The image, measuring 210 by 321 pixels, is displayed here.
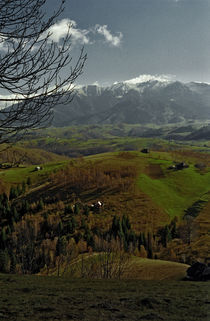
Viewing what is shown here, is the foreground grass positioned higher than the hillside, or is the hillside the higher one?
the foreground grass

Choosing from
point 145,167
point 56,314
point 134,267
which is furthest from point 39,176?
point 56,314

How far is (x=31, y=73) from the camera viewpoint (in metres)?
6.39

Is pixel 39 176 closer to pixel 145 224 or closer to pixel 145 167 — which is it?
pixel 145 167

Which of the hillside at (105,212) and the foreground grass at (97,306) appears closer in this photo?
the foreground grass at (97,306)

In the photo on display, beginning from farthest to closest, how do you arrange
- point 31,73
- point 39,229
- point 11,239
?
1. point 39,229
2. point 11,239
3. point 31,73

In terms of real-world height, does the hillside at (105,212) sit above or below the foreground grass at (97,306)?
below

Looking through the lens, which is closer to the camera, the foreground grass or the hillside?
the foreground grass

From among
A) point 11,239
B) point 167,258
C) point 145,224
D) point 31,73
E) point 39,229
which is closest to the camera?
point 31,73

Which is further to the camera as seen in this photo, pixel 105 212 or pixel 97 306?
pixel 105 212

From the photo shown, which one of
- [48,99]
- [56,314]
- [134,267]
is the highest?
[48,99]

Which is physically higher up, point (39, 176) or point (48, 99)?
point (48, 99)

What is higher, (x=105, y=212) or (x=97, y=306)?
(x=97, y=306)

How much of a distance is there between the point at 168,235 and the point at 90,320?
2657 inches

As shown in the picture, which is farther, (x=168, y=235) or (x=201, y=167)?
(x=201, y=167)
